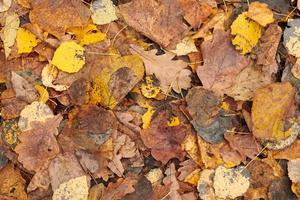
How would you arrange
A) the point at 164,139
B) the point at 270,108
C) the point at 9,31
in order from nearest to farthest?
the point at 270,108 < the point at 164,139 < the point at 9,31

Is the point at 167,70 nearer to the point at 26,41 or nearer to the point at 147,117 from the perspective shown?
the point at 147,117

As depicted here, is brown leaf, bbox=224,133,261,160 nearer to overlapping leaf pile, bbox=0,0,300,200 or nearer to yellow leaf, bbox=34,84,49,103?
overlapping leaf pile, bbox=0,0,300,200

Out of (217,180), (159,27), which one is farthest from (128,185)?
(159,27)

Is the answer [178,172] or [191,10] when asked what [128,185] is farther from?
[191,10]

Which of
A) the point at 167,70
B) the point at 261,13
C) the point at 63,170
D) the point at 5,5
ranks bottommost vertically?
the point at 63,170

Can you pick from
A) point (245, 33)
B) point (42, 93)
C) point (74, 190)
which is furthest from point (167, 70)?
point (74, 190)

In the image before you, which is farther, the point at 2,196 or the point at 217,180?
the point at 2,196

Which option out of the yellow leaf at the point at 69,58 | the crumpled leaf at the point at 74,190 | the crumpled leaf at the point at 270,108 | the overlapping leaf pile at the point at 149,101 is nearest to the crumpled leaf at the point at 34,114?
the overlapping leaf pile at the point at 149,101
